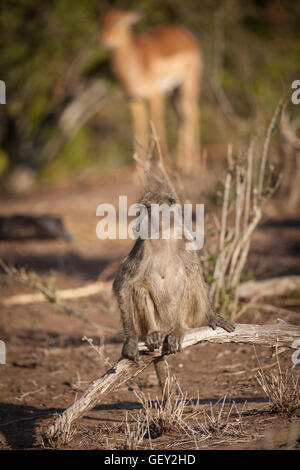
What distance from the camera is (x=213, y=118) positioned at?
42.8ft

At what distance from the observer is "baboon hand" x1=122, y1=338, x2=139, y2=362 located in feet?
10.3

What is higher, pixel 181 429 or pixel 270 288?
pixel 270 288

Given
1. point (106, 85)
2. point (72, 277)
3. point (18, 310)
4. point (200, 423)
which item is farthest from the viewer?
point (106, 85)

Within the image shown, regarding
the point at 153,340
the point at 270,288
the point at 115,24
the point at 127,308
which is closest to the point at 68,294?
the point at 270,288

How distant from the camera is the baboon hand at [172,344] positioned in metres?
3.23

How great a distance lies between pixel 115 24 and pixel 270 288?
6730 mm

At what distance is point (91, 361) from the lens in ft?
15.4

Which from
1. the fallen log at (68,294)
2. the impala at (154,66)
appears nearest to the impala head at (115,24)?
the impala at (154,66)

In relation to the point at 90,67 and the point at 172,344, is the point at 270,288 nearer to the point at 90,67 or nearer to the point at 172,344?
the point at 172,344

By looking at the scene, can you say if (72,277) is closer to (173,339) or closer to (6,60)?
(173,339)

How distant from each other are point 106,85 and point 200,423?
376 inches

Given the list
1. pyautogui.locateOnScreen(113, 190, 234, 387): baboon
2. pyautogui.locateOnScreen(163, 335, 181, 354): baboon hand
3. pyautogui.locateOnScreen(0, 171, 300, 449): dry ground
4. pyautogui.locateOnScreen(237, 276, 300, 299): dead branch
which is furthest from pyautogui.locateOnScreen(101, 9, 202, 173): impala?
pyautogui.locateOnScreen(163, 335, 181, 354): baboon hand

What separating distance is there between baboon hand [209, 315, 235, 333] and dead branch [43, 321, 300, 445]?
1.1 inches

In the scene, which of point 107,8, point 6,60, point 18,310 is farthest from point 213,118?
point 18,310
